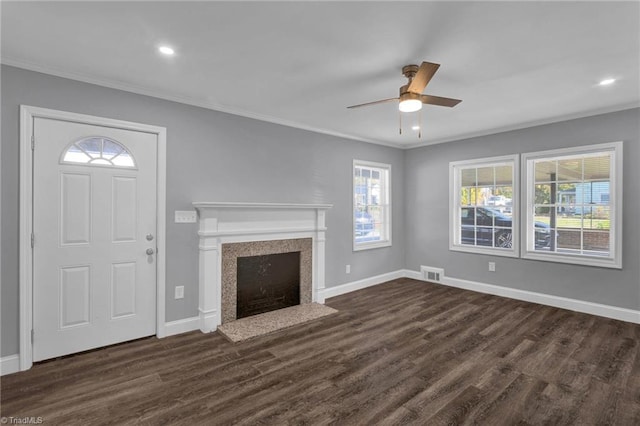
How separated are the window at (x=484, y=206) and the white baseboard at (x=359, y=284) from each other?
116cm

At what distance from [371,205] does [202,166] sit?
3073 mm

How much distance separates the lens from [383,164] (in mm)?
5637

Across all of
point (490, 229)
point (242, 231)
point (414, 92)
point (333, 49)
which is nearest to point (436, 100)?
point (414, 92)

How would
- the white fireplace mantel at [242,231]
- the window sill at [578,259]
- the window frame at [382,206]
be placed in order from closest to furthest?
the white fireplace mantel at [242,231]
the window sill at [578,259]
the window frame at [382,206]

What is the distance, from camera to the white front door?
2699mm

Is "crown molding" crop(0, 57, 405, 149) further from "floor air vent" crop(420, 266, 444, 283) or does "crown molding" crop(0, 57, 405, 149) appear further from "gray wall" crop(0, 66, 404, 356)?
"floor air vent" crop(420, 266, 444, 283)

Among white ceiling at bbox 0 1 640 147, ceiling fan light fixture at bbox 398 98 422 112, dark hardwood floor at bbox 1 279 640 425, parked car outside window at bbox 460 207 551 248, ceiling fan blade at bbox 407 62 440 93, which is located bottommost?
dark hardwood floor at bbox 1 279 640 425

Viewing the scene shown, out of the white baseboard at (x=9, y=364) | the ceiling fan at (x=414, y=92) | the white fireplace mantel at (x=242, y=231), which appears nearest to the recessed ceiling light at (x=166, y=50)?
the white fireplace mantel at (x=242, y=231)

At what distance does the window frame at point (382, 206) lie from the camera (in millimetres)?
5137

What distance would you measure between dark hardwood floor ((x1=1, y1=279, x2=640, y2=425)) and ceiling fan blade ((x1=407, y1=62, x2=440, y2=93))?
7.78ft

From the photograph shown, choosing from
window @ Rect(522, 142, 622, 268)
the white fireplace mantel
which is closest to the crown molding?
the white fireplace mantel

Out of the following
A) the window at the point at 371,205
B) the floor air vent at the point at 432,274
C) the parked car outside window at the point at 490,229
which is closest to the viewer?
the parked car outside window at the point at 490,229

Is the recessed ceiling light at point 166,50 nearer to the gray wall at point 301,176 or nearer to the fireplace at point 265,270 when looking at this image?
the gray wall at point 301,176

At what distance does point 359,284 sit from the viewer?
5180 millimetres
